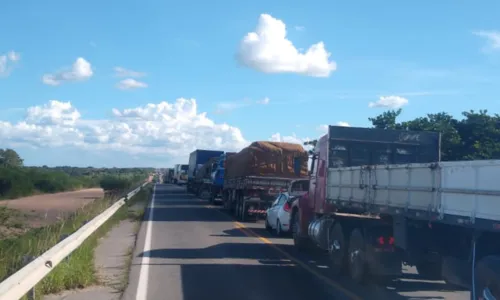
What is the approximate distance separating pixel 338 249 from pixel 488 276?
18.9ft

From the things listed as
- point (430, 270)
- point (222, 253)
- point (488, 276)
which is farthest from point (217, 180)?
point (488, 276)

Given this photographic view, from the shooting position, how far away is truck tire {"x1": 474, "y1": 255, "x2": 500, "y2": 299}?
7.23 metres

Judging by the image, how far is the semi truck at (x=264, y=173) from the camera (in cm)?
2781

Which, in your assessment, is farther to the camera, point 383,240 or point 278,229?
point 278,229

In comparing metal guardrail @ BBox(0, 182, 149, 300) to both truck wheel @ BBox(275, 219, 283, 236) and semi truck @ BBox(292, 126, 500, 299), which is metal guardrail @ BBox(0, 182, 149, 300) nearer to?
semi truck @ BBox(292, 126, 500, 299)

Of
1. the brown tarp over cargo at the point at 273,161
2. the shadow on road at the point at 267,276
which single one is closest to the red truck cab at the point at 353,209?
the shadow on road at the point at 267,276

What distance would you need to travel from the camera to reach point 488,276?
7.41m

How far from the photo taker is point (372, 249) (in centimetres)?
1120

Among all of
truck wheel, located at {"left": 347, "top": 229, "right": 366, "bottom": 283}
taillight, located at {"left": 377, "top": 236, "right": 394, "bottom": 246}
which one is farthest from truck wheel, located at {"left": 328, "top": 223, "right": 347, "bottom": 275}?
taillight, located at {"left": 377, "top": 236, "right": 394, "bottom": 246}

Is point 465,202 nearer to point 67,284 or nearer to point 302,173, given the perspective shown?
point 67,284

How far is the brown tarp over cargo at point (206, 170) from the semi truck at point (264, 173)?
14.6 metres

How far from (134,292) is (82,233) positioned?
1.81 meters

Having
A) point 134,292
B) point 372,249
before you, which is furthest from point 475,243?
point 134,292

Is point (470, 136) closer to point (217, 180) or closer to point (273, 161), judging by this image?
point (273, 161)
